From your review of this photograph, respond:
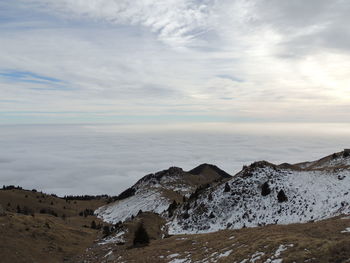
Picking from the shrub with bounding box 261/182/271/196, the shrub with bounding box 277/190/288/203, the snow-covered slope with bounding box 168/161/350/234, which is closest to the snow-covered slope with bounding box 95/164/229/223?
the snow-covered slope with bounding box 168/161/350/234

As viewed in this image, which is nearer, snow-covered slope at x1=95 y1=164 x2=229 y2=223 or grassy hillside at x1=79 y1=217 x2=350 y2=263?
grassy hillside at x1=79 y1=217 x2=350 y2=263

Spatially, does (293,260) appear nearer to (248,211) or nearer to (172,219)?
(248,211)

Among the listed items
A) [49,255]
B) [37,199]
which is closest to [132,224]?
[49,255]

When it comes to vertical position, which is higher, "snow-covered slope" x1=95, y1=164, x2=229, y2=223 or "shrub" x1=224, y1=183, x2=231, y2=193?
"shrub" x1=224, y1=183, x2=231, y2=193

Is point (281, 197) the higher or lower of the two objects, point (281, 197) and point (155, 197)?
the higher

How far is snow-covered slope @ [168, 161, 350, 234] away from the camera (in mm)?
46219

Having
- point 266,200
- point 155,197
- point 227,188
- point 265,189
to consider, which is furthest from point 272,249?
point 155,197

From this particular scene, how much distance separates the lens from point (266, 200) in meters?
54.5

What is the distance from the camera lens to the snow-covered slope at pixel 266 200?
46219mm

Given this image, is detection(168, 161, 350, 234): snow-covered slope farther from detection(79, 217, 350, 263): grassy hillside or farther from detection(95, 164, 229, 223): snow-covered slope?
detection(95, 164, 229, 223): snow-covered slope

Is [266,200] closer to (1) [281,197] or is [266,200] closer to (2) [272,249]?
(1) [281,197]

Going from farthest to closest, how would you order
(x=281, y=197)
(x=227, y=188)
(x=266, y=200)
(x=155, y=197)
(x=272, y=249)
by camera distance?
(x=155, y=197) < (x=227, y=188) < (x=266, y=200) < (x=281, y=197) < (x=272, y=249)

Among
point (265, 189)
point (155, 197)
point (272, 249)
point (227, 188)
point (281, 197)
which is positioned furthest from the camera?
point (155, 197)

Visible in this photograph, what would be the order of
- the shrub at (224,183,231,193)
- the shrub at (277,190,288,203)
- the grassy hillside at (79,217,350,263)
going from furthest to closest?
1. the shrub at (224,183,231,193)
2. the shrub at (277,190,288,203)
3. the grassy hillside at (79,217,350,263)
